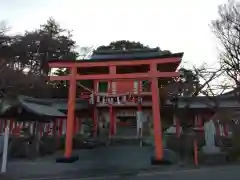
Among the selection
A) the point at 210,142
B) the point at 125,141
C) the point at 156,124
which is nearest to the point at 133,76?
the point at 156,124

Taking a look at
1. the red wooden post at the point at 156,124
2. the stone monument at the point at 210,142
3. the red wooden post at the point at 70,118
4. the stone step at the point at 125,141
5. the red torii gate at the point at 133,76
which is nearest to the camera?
the red wooden post at the point at 156,124

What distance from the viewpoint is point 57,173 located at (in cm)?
1140

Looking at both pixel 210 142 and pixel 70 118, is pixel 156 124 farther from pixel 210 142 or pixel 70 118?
pixel 70 118

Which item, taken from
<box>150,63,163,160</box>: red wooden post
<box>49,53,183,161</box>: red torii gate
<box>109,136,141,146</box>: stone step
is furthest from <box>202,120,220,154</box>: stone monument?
<box>109,136,141,146</box>: stone step

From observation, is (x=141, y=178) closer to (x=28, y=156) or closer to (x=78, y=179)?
(x=78, y=179)

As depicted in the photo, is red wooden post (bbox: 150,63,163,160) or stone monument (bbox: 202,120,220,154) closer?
red wooden post (bbox: 150,63,163,160)

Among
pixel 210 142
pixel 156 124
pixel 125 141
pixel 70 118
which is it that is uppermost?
pixel 70 118

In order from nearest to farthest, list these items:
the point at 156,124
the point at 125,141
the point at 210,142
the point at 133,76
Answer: the point at 156,124 → the point at 133,76 → the point at 210,142 → the point at 125,141

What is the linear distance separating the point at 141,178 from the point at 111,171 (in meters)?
2.08

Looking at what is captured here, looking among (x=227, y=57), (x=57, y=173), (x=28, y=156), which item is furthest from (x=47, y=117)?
(x=227, y=57)

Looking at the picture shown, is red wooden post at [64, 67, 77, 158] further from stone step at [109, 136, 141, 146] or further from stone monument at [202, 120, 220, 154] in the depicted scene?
stone step at [109, 136, 141, 146]

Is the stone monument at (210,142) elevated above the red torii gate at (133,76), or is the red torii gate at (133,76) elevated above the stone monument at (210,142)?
the red torii gate at (133,76)

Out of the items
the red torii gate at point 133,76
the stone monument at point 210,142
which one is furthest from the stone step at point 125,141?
the red torii gate at point 133,76

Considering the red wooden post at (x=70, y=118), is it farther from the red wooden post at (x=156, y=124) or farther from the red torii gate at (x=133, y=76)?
the red wooden post at (x=156, y=124)
